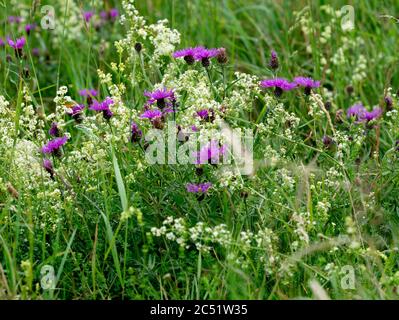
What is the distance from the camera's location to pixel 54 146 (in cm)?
271

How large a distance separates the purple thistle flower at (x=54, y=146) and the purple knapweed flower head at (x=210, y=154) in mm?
459

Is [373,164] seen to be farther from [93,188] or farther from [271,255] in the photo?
[93,188]

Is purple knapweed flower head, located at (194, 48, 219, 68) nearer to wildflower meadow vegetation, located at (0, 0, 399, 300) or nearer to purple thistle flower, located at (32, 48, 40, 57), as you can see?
wildflower meadow vegetation, located at (0, 0, 399, 300)

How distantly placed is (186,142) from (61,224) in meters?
0.47

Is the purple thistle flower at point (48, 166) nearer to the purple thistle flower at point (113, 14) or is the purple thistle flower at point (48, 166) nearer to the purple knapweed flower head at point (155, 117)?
the purple knapweed flower head at point (155, 117)

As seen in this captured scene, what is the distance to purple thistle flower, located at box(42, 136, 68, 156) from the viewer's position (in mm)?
2707

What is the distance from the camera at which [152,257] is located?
102 inches

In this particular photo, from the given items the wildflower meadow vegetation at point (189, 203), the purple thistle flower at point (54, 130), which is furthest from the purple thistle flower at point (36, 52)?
the purple thistle flower at point (54, 130)

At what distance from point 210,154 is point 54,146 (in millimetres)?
537

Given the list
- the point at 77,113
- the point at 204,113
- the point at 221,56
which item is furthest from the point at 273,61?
the point at 77,113

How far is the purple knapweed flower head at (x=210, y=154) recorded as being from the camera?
2.53 m

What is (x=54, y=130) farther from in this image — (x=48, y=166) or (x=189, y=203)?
(x=189, y=203)

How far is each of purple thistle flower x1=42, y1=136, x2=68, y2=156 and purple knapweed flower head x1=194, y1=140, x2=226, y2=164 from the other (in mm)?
459
